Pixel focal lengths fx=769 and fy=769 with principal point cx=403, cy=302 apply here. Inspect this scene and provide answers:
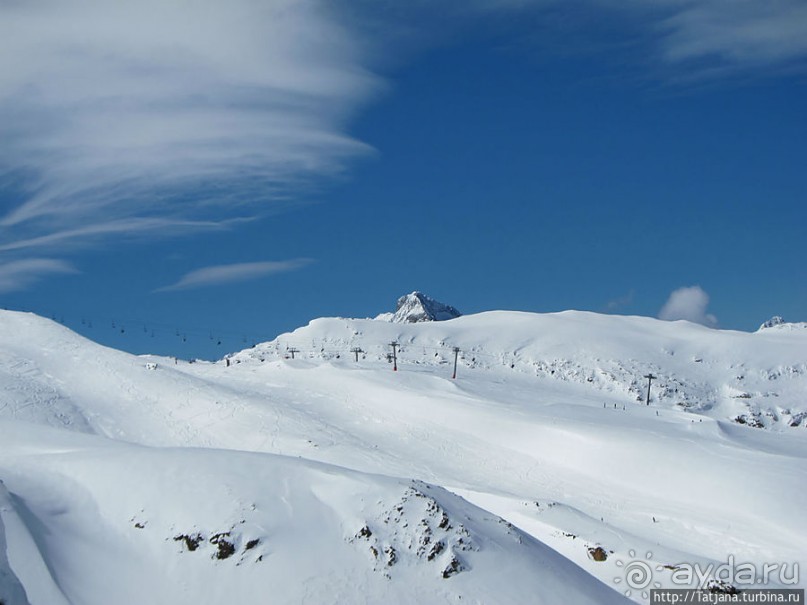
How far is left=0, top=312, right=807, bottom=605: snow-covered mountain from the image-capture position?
18.6 meters

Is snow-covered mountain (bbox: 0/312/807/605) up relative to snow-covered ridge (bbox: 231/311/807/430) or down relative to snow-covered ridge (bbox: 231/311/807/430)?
down

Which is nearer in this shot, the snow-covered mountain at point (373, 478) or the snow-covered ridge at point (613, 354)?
the snow-covered mountain at point (373, 478)

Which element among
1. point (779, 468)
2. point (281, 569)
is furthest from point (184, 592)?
point (779, 468)

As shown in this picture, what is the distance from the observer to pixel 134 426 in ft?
154

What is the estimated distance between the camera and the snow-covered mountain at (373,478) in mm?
18594

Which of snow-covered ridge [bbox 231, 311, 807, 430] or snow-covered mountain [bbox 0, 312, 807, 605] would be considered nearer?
snow-covered mountain [bbox 0, 312, 807, 605]

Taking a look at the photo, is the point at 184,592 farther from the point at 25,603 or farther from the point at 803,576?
the point at 803,576

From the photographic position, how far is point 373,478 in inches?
882

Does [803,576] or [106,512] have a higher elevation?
[106,512]

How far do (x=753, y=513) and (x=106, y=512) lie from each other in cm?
2642

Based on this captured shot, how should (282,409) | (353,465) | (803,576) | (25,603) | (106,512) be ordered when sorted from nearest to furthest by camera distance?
(25,603), (106,512), (803,576), (353,465), (282,409)

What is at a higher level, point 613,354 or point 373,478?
point 613,354

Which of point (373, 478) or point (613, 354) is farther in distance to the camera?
point (613, 354)

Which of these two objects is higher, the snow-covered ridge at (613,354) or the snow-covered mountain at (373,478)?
the snow-covered ridge at (613,354)
